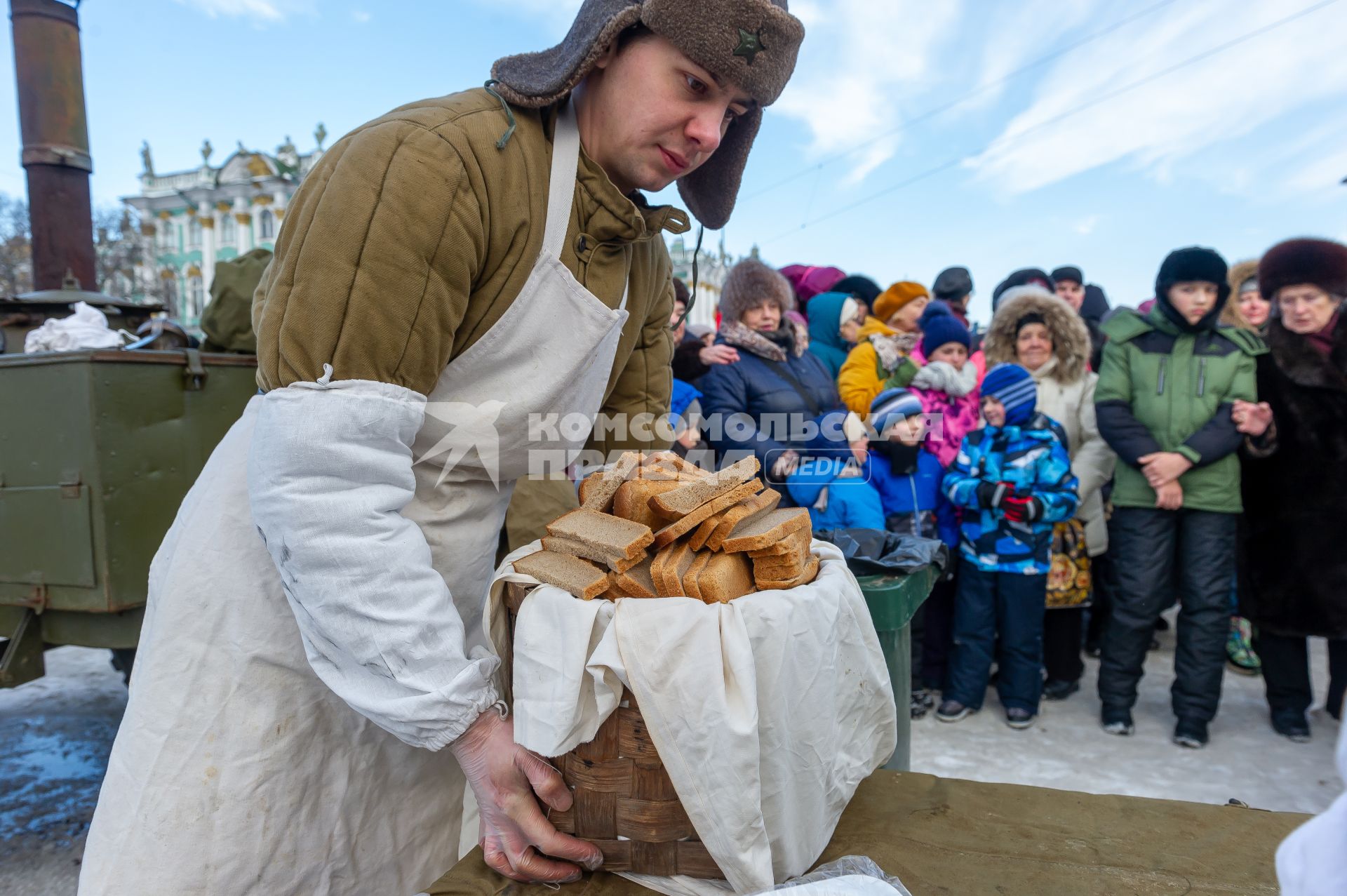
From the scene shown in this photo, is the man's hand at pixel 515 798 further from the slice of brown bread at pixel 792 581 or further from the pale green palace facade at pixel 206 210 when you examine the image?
the pale green palace facade at pixel 206 210

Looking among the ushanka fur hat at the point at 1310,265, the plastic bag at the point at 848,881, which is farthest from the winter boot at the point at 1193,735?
the plastic bag at the point at 848,881

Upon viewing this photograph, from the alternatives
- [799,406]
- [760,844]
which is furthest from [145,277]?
A: [760,844]

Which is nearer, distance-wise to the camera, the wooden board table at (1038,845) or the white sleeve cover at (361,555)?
the white sleeve cover at (361,555)

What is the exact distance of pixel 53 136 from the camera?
4770mm

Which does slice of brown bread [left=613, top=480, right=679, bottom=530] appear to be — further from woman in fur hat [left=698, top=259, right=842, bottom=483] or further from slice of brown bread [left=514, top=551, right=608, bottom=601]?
woman in fur hat [left=698, top=259, right=842, bottom=483]

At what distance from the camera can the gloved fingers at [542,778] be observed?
1.13m

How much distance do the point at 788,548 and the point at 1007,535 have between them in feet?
9.43

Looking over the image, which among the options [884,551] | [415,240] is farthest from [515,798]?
[884,551]

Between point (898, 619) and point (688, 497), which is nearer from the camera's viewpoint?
point (688, 497)

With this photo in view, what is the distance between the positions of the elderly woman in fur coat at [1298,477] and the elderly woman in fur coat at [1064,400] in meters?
0.69

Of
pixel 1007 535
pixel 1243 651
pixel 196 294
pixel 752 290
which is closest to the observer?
pixel 1007 535

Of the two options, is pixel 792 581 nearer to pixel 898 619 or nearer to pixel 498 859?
pixel 498 859

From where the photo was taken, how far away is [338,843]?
131 cm

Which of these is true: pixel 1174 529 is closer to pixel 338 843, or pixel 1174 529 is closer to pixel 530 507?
pixel 530 507
